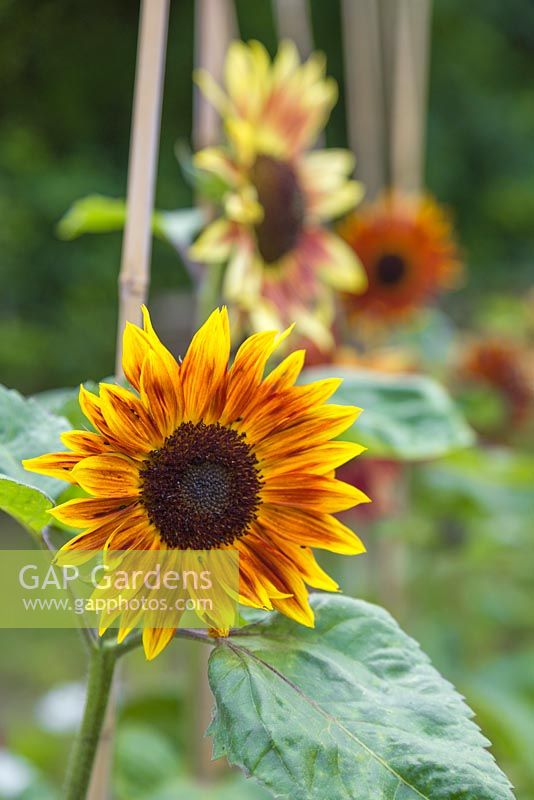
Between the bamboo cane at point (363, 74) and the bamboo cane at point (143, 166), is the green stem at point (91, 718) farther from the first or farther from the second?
the bamboo cane at point (363, 74)

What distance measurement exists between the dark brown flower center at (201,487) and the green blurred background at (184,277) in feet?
1.25

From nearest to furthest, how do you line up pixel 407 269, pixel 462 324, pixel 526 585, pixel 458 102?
pixel 407 269
pixel 526 585
pixel 462 324
pixel 458 102

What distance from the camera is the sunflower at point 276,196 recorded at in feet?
1.67

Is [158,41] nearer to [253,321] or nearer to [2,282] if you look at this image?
[253,321]

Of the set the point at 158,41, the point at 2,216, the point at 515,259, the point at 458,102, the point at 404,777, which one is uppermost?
Result: the point at 458,102

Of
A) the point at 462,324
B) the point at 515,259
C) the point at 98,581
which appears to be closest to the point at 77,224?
the point at 98,581

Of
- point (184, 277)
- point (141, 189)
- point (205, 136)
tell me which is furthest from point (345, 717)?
point (184, 277)

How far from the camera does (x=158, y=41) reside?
372mm

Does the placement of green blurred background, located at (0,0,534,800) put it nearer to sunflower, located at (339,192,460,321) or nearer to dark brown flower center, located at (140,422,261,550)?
sunflower, located at (339,192,460,321)

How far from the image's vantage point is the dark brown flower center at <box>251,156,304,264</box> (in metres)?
0.57

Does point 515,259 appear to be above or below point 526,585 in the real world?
above

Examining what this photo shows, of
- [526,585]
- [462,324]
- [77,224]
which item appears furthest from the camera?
[462,324]

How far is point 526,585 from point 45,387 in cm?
163

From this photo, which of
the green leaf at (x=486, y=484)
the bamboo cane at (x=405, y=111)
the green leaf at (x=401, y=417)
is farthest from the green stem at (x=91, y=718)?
the bamboo cane at (x=405, y=111)
